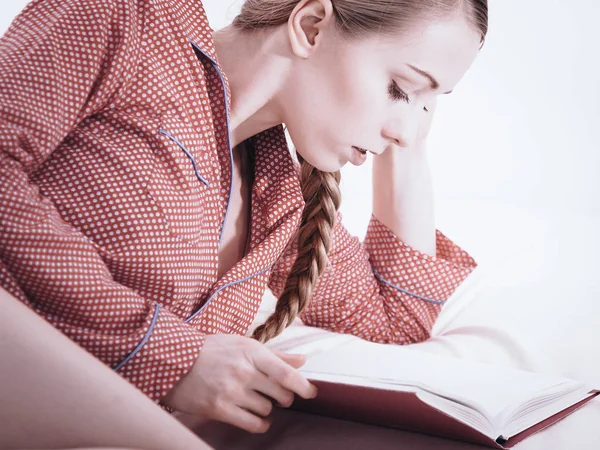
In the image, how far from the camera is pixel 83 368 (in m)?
0.55

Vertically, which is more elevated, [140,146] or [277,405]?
[140,146]

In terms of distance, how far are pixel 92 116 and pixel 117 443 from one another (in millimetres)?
480

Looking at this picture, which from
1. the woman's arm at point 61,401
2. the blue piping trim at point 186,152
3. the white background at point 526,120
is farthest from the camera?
the white background at point 526,120

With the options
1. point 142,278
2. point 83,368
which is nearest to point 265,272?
point 142,278

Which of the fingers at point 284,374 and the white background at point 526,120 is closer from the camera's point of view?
the fingers at point 284,374

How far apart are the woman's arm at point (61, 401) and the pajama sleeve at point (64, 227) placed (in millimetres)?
181

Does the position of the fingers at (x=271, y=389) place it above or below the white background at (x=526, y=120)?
below

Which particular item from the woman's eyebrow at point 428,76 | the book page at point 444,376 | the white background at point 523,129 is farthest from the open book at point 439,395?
the white background at point 523,129

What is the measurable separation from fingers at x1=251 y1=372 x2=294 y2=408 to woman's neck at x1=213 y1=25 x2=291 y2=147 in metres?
0.44

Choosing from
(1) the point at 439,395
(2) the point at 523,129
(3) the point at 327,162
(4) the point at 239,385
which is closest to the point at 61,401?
(4) the point at 239,385

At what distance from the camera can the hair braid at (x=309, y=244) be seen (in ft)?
3.73

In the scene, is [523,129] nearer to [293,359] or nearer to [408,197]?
[408,197]

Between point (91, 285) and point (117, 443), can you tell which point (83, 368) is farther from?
point (91, 285)

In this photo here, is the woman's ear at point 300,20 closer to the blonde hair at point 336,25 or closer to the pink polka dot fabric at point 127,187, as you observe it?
the blonde hair at point 336,25
